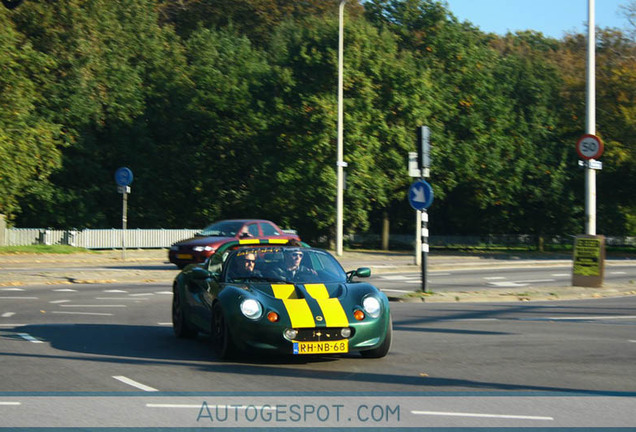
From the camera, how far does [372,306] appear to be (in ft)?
33.9

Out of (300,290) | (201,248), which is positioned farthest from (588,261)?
(300,290)

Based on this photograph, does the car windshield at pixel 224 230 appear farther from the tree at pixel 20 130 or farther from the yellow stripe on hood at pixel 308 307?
the yellow stripe on hood at pixel 308 307

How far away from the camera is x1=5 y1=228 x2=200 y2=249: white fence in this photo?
142 ft

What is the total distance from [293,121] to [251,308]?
33987 millimetres

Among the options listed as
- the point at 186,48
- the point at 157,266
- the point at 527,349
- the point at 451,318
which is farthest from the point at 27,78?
the point at 527,349

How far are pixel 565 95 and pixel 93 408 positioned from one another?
4869 cm

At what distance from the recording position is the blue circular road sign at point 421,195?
2002 centimetres

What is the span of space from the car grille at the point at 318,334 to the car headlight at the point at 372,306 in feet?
1.65

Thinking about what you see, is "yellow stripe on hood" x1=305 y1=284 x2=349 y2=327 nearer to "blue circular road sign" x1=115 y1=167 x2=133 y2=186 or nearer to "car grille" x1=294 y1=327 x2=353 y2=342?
"car grille" x1=294 y1=327 x2=353 y2=342

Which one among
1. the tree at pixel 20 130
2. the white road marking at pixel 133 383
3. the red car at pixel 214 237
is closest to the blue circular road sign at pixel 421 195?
the red car at pixel 214 237

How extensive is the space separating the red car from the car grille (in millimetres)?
15933

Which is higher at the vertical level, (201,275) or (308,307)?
(201,275)

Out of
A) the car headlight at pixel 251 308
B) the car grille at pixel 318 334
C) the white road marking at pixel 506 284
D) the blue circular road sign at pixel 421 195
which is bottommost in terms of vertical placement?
the white road marking at pixel 506 284

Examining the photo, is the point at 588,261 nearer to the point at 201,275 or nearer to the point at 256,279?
the point at 256,279
